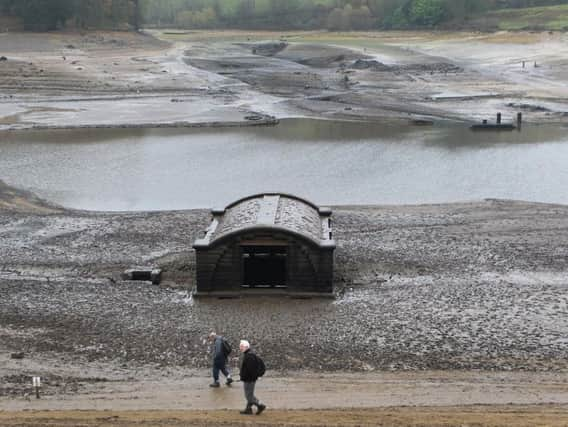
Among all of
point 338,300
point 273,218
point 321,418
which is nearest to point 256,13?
point 273,218

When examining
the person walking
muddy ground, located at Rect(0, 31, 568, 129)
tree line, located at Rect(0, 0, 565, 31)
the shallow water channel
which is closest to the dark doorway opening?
the person walking

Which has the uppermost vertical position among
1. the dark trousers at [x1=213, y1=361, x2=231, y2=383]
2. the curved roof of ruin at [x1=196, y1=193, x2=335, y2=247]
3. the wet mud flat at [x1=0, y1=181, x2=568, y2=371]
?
the curved roof of ruin at [x1=196, y1=193, x2=335, y2=247]

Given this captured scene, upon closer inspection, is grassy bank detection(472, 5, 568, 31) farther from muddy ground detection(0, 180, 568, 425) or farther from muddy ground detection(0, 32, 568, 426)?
muddy ground detection(0, 180, 568, 425)

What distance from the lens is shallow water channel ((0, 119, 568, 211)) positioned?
34812mm

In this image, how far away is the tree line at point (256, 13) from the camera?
104m

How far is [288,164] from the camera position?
1640 inches

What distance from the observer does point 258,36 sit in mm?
142250

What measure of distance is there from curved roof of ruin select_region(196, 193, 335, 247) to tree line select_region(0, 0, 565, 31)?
85.1 meters

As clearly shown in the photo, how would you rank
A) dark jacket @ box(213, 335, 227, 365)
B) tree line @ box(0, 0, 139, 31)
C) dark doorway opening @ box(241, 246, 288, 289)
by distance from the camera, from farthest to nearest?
1. tree line @ box(0, 0, 139, 31)
2. dark doorway opening @ box(241, 246, 288, 289)
3. dark jacket @ box(213, 335, 227, 365)

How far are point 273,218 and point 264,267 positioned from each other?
1236 millimetres

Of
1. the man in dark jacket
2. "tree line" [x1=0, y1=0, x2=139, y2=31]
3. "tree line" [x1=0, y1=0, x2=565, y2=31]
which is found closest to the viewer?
the man in dark jacket

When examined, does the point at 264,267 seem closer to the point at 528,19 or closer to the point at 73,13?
the point at 73,13

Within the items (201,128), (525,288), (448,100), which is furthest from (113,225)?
(448,100)

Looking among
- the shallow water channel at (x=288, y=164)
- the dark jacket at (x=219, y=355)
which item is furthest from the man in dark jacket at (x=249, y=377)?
the shallow water channel at (x=288, y=164)
